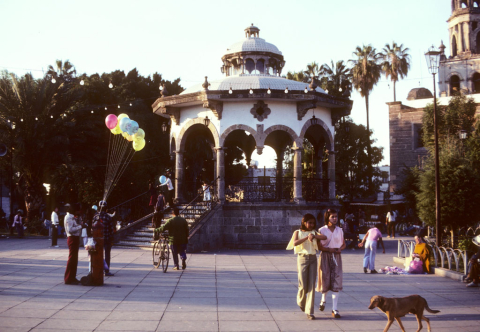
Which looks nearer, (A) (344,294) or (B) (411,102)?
(A) (344,294)

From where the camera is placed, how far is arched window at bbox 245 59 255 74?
75.8 feet

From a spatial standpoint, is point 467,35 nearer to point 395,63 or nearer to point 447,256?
point 395,63

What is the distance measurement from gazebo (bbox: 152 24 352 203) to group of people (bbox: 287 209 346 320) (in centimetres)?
1210

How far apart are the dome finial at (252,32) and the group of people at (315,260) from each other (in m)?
16.8

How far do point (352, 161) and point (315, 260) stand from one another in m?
35.6

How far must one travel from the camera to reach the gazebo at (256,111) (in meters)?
20.5

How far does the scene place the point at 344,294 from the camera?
10180 millimetres

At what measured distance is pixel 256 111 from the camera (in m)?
20.7

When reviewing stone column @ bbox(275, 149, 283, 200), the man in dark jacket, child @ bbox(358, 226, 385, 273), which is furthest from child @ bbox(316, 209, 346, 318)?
stone column @ bbox(275, 149, 283, 200)

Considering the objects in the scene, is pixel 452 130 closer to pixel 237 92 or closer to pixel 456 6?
pixel 237 92

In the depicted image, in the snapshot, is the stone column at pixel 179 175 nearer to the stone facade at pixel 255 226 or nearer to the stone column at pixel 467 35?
the stone facade at pixel 255 226

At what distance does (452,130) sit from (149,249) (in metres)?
27.0

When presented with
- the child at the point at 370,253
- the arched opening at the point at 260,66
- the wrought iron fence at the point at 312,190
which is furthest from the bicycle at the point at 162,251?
the arched opening at the point at 260,66

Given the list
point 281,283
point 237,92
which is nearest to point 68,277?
point 281,283
